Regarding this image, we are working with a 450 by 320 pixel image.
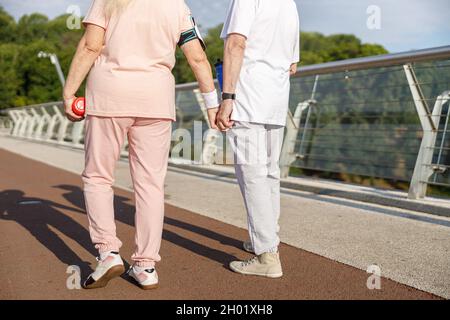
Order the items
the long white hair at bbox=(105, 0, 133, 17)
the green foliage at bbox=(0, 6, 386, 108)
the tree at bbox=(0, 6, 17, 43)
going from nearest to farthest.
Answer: the long white hair at bbox=(105, 0, 133, 17) → the green foliage at bbox=(0, 6, 386, 108) → the tree at bbox=(0, 6, 17, 43)

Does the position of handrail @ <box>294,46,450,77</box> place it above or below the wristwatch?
above

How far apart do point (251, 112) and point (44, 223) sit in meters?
2.79

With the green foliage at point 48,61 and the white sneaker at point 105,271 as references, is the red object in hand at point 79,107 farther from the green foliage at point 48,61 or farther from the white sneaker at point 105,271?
the green foliage at point 48,61

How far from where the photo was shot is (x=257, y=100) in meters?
3.61

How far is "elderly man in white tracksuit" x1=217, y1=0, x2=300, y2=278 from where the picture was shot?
3.54 m

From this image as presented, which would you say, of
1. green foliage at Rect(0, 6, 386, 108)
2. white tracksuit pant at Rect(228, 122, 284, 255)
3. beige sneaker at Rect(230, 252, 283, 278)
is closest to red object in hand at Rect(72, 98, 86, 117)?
white tracksuit pant at Rect(228, 122, 284, 255)

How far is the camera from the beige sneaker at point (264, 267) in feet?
11.9

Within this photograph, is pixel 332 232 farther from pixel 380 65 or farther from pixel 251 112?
pixel 380 65

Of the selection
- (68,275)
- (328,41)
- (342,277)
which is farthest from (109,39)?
(328,41)

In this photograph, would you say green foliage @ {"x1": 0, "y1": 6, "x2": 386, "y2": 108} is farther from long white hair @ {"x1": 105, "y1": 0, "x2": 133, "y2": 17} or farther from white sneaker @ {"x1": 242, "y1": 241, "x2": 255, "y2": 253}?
long white hair @ {"x1": 105, "y1": 0, "x2": 133, "y2": 17}

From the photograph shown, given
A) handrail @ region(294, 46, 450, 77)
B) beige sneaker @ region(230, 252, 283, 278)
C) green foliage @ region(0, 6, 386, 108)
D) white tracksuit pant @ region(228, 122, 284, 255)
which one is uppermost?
green foliage @ region(0, 6, 386, 108)

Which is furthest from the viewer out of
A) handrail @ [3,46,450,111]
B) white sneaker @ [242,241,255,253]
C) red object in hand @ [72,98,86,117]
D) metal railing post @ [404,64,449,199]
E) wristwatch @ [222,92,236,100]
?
metal railing post @ [404,64,449,199]

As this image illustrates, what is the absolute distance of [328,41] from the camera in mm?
74625

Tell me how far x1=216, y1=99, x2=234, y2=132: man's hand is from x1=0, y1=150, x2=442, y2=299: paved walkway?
3.03 feet
